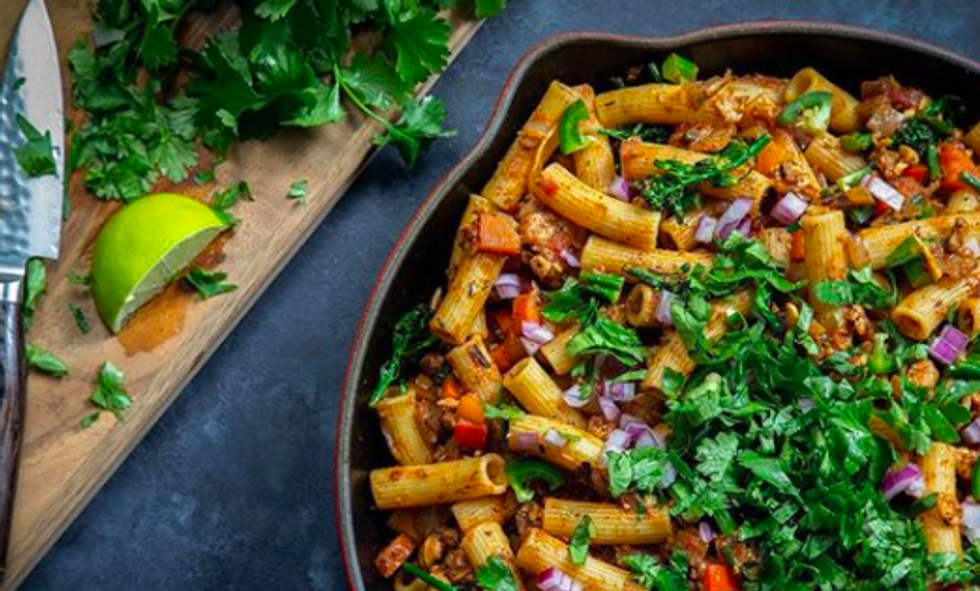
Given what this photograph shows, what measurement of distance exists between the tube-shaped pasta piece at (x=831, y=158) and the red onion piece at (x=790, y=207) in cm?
16

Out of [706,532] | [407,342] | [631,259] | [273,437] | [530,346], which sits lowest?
[273,437]

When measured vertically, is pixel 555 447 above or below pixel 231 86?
below

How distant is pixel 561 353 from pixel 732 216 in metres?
0.57

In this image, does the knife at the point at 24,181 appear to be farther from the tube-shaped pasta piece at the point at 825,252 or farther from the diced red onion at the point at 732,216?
the tube-shaped pasta piece at the point at 825,252

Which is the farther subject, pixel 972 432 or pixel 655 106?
pixel 655 106

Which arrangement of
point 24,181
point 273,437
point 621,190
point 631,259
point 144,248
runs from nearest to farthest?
point 631,259 → point 621,190 → point 144,248 → point 24,181 → point 273,437

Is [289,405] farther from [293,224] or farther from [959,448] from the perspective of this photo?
[959,448]

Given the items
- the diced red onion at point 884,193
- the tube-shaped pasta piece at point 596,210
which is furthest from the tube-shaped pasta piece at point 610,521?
the diced red onion at point 884,193

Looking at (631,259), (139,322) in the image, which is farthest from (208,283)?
(631,259)

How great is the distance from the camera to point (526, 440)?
3412 mm

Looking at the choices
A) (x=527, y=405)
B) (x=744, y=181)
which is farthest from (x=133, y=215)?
(x=744, y=181)

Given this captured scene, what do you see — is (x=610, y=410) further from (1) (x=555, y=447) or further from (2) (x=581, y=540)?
(2) (x=581, y=540)

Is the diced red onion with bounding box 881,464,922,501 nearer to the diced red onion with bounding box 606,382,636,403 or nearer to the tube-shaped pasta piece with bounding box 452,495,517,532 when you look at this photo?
the diced red onion with bounding box 606,382,636,403

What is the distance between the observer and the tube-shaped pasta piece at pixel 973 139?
12.3ft
